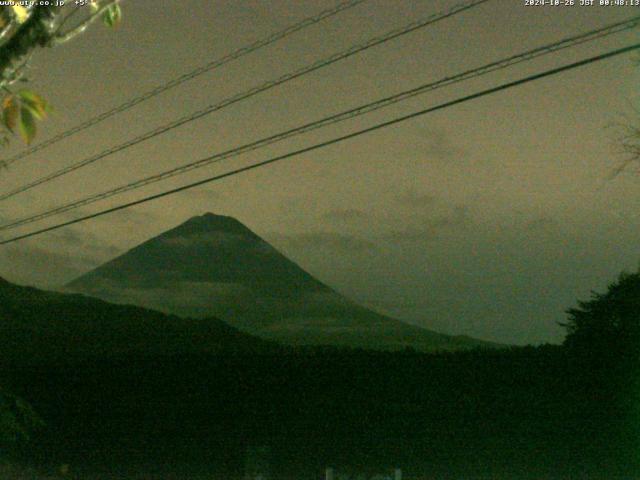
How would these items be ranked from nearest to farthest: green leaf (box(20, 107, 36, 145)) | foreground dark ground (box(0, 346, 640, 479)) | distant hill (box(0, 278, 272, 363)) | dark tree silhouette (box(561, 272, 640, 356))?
green leaf (box(20, 107, 36, 145)) < foreground dark ground (box(0, 346, 640, 479)) < dark tree silhouette (box(561, 272, 640, 356)) < distant hill (box(0, 278, 272, 363))

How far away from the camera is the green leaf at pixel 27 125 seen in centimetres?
336

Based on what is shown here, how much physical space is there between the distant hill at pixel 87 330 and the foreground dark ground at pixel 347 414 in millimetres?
1820

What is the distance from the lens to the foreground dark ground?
17.1 meters

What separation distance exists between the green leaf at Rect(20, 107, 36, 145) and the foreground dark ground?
1493 cm

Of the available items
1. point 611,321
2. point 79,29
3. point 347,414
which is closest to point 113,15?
point 79,29

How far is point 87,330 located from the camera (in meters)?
26.4

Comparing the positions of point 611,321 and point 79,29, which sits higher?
point 611,321

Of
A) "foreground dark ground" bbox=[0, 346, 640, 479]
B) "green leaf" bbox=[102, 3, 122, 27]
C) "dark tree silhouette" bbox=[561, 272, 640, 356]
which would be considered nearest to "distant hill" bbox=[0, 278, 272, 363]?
"foreground dark ground" bbox=[0, 346, 640, 479]

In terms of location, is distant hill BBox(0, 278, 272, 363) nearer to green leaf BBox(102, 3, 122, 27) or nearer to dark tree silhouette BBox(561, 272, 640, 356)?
dark tree silhouette BBox(561, 272, 640, 356)

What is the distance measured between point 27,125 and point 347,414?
15535 millimetres

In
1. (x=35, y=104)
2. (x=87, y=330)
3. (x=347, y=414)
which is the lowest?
(x=347, y=414)

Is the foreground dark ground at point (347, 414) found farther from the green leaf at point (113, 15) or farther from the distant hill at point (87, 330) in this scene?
the green leaf at point (113, 15)

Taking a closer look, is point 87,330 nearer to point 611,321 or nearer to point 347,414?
point 347,414

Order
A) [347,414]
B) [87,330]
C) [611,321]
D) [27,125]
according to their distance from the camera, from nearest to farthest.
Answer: [27,125] < [347,414] < [611,321] < [87,330]
